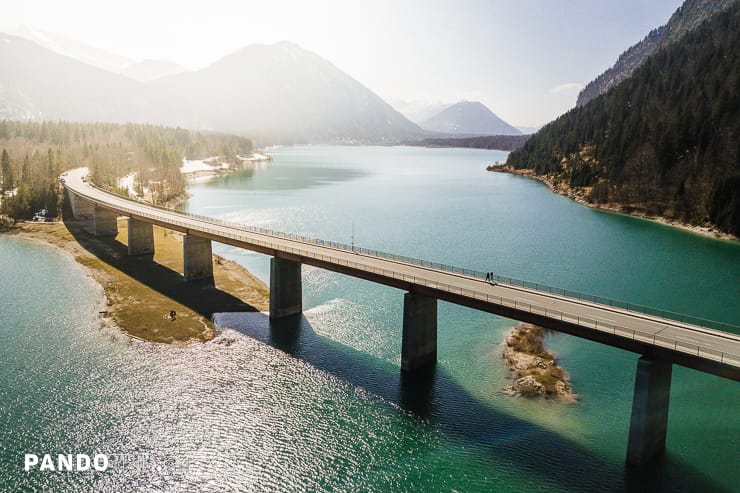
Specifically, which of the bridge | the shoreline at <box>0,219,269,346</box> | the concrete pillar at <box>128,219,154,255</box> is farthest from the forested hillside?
the bridge

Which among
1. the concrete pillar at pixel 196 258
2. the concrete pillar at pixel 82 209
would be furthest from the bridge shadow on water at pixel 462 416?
the concrete pillar at pixel 82 209

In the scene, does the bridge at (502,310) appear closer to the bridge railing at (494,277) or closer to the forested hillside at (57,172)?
the bridge railing at (494,277)

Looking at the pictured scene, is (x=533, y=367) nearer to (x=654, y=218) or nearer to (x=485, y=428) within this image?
(x=485, y=428)

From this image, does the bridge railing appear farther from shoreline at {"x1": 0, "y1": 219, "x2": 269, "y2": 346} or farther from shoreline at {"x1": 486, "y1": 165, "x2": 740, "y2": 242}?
shoreline at {"x1": 486, "y1": 165, "x2": 740, "y2": 242}

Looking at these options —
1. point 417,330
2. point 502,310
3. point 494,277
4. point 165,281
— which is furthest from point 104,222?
point 502,310

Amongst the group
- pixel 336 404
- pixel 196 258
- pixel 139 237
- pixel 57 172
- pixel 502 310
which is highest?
pixel 57 172
